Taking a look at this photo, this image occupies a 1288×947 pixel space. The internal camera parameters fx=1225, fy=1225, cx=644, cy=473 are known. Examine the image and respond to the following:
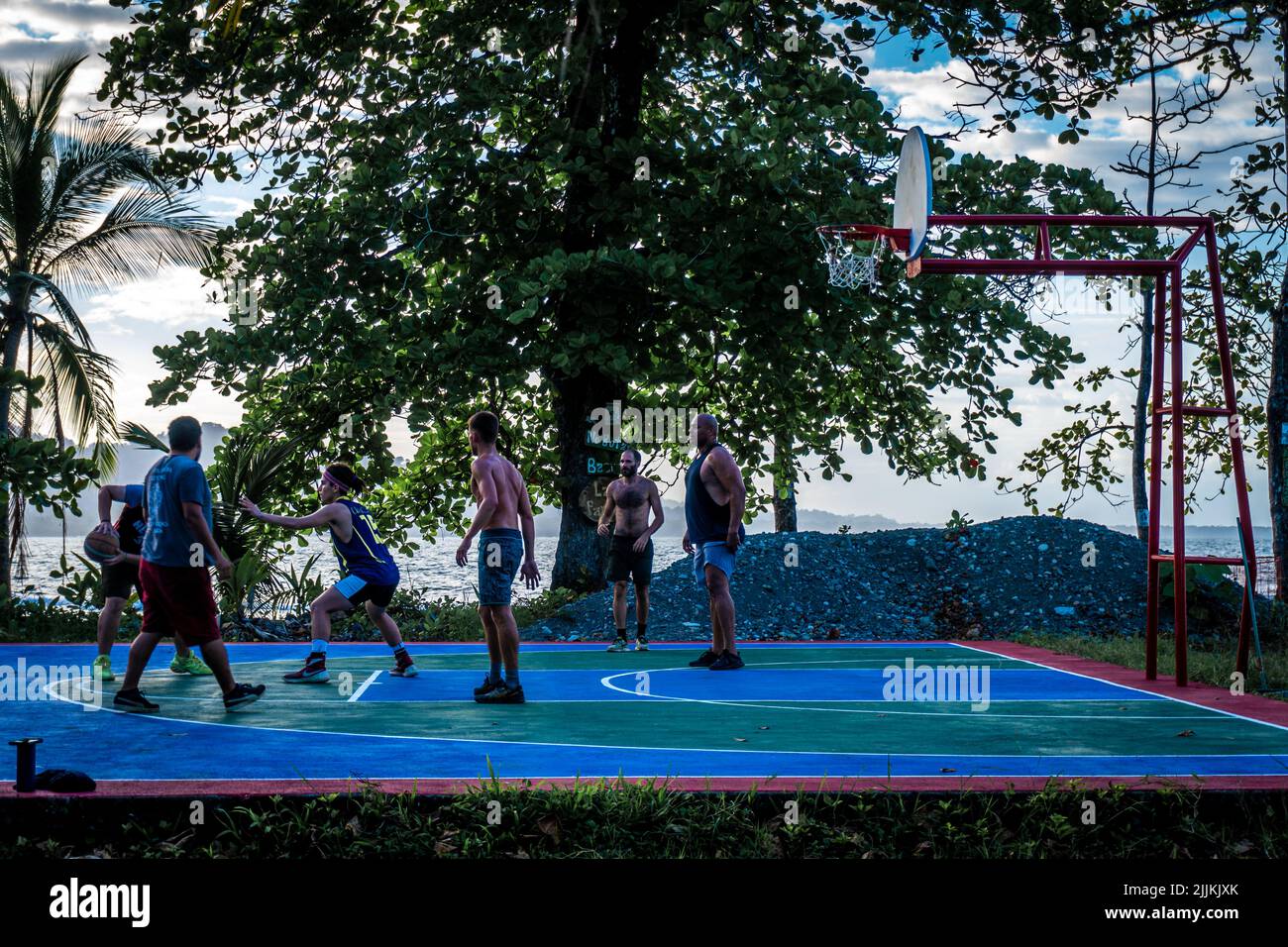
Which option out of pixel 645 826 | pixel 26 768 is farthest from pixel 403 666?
pixel 645 826

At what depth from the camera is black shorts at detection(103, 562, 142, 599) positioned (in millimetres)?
11289

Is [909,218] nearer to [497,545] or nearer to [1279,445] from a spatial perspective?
[497,545]

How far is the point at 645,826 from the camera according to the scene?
6.29 m

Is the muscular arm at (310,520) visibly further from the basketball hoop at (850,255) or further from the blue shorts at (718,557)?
the basketball hoop at (850,255)

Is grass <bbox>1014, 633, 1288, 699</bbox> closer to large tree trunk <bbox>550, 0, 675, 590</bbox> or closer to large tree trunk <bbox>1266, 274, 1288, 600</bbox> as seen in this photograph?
large tree trunk <bbox>1266, 274, 1288, 600</bbox>

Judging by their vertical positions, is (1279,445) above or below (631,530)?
above

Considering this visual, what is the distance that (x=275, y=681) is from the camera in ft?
37.6

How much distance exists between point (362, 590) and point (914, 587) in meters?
11.1

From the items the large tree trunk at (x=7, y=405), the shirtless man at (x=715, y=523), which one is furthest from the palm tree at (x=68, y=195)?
the shirtless man at (x=715, y=523)

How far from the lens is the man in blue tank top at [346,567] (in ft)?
36.3

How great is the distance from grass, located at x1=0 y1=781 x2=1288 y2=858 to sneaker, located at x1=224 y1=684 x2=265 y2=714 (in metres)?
3.03

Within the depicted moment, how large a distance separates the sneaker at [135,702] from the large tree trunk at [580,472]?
10236mm
